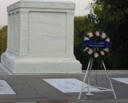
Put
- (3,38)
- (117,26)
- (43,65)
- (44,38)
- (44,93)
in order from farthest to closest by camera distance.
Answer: (3,38) → (117,26) → (44,38) → (43,65) → (44,93)

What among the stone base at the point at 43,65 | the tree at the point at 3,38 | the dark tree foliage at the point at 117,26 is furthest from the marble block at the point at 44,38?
the tree at the point at 3,38

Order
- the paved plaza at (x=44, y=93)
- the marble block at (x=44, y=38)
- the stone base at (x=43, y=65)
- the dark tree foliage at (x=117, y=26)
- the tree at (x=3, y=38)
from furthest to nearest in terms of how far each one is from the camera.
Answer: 1. the tree at (x=3, y=38)
2. the dark tree foliage at (x=117, y=26)
3. the marble block at (x=44, y=38)
4. the stone base at (x=43, y=65)
5. the paved plaza at (x=44, y=93)

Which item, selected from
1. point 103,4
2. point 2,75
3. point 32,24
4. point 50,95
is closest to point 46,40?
point 32,24

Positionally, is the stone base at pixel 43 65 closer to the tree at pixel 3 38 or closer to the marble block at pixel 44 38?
the marble block at pixel 44 38

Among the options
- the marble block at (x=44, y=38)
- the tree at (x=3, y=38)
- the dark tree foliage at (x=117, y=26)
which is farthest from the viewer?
the tree at (x=3, y=38)

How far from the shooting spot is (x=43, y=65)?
1404cm

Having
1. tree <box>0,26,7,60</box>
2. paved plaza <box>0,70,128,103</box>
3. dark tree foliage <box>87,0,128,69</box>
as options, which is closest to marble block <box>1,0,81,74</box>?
paved plaza <box>0,70,128,103</box>

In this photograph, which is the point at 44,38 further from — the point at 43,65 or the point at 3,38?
the point at 3,38

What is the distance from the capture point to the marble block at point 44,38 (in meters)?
14.0

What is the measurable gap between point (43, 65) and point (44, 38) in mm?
989

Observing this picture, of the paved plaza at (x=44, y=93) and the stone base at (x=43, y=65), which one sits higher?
the stone base at (x=43, y=65)

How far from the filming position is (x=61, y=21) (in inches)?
567

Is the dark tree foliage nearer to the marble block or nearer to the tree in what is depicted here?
the marble block

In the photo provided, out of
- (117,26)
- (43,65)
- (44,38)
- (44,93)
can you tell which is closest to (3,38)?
(117,26)
